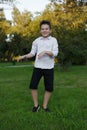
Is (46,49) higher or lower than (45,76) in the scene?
higher

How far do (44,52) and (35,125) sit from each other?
5.89 feet

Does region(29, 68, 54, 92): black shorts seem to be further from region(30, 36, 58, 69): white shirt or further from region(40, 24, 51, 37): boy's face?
region(40, 24, 51, 37): boy's face

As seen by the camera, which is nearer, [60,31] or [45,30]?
[45,30]

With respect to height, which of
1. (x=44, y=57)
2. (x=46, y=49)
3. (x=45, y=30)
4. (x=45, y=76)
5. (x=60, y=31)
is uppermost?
(x=45, y=30)

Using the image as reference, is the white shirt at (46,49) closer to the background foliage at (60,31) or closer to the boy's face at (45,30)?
the boy's face at (45,30)

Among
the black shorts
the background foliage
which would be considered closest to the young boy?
the black shorts

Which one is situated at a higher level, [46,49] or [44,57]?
[46,49]

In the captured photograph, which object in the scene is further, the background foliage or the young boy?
the background foliage

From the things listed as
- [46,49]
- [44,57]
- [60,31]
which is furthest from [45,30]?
[60,31]

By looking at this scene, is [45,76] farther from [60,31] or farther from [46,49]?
[60,31]

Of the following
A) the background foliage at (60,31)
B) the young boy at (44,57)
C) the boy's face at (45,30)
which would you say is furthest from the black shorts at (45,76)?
the background foliage at (60,31)

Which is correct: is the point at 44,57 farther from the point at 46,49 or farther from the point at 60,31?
the point at 60,31

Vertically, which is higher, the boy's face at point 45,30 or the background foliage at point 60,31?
the boy's face at point 45,30

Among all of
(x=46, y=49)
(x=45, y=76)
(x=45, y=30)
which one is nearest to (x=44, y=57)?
(x=46, y=49)
